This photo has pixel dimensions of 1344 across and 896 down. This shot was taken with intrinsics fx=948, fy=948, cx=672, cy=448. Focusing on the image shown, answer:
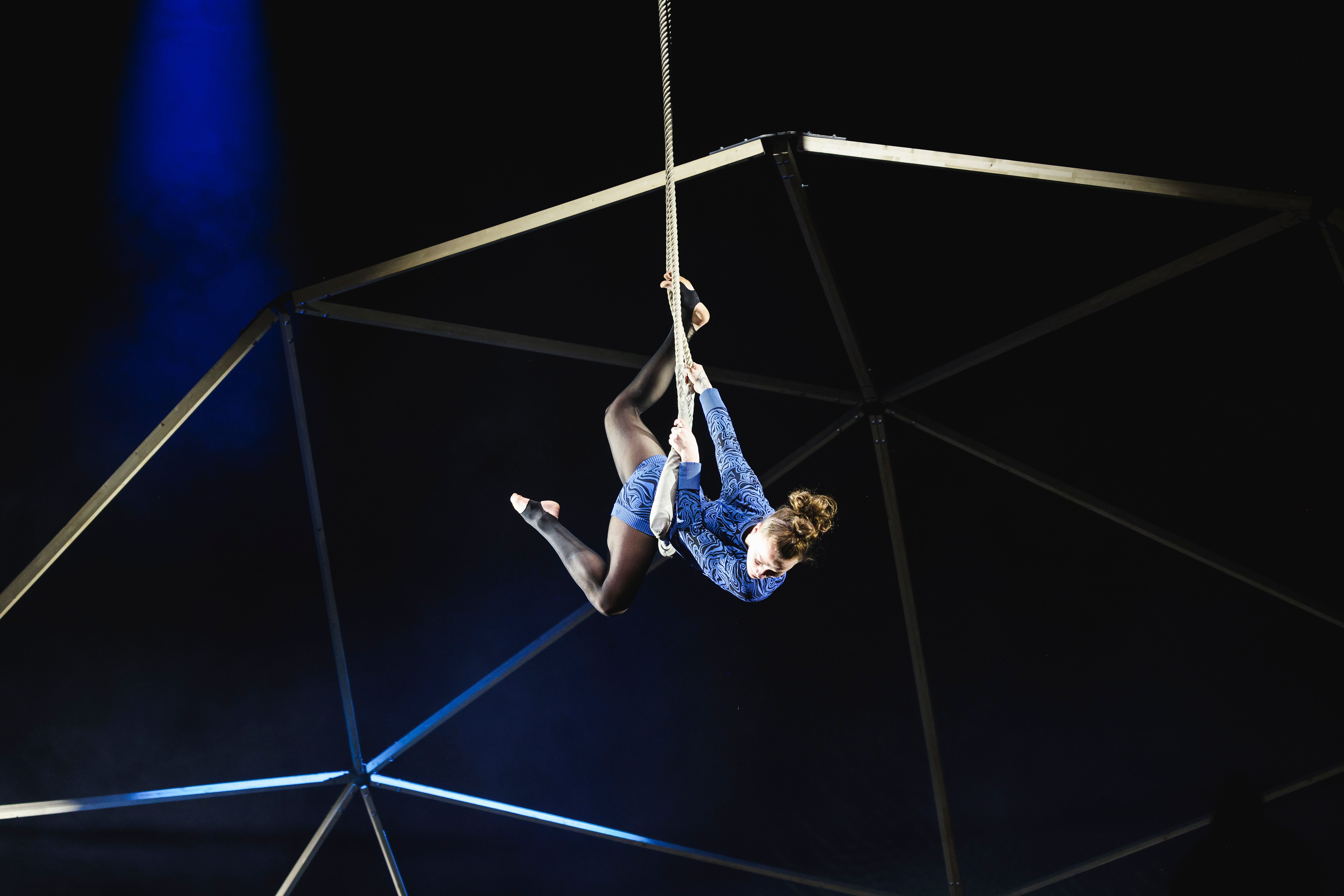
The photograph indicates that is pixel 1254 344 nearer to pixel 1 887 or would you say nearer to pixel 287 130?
pixel 287 130

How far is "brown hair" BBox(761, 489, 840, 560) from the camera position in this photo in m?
3.81

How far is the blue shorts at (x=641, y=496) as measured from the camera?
434 cm

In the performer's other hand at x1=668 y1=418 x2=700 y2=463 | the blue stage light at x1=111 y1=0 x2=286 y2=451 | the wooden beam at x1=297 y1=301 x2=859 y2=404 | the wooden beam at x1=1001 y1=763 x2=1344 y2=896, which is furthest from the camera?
the wooden beam at x1=1001 y1=763 x2=1344 y2=896

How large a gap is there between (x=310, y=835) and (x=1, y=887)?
5.97ft

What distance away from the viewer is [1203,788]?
19.0ft

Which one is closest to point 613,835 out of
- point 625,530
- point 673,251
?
point 625,530

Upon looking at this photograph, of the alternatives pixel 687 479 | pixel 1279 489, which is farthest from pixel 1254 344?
pixel 687 479

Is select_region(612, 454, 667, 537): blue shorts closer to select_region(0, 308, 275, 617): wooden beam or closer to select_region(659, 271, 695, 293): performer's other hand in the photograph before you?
select_region(659, 271, 695, 293): performer's other hand

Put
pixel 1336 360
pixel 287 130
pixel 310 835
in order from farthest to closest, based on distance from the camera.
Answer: pixel 310 835 < pixel 287 130 < pixel 1336 360

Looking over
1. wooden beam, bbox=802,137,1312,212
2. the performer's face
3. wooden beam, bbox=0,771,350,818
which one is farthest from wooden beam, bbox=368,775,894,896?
wooden beam, bbox=802,137,1312,212

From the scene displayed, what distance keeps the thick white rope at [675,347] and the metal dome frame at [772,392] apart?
0.98 m

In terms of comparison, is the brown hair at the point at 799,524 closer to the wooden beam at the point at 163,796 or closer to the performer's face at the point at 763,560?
the performer's face at the point at 763,560

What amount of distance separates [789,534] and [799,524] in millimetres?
74

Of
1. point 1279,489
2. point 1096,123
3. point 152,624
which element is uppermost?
point 1096,123
